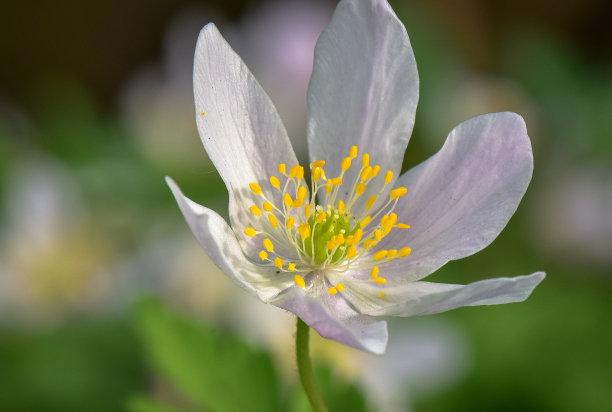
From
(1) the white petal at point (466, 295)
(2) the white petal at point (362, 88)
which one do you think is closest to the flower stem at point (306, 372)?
(1) the white petal at point (466, 295)

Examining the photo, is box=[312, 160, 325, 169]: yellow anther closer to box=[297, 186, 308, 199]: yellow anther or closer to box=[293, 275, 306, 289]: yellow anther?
box=[297, 186, 308, 199]: yellow anther

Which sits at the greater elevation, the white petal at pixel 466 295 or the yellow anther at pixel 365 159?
the yellow anther at pixel 365 159

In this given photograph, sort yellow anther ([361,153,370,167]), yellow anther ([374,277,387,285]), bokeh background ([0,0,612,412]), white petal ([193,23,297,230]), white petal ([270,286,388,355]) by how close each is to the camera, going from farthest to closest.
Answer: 1. bokeh background ([0,0,612,412])
2. yellow anther ([361,153,370,167])
3. yellow anther ([374,277,387,285])
4. white petal ([193,23,297,230])
5. white petal ([270,286,388,355])

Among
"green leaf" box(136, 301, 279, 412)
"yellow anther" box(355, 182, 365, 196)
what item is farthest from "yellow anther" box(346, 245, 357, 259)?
"green leaf" box(136, 301, 279, 412)

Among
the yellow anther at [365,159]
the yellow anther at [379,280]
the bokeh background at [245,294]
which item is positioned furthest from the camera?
the bokeh background at [245,294]

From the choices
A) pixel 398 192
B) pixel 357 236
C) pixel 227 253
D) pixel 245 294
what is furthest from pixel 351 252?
pixel 245 294

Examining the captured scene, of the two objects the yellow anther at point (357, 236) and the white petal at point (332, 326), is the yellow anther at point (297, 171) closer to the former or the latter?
the yellow anther at point (357, 236)

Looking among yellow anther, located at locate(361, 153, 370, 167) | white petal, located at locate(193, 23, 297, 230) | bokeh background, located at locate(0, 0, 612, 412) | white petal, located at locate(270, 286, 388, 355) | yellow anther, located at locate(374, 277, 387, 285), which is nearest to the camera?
white petal, located at locate(270, 286, 388, 355)
